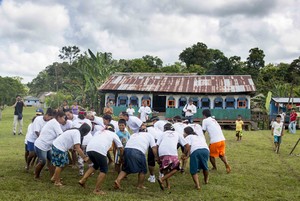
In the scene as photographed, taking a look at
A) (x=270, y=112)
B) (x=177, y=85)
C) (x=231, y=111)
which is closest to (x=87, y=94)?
(x=177, y=85)

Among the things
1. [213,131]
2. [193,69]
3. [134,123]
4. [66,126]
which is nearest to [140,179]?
[134,123]

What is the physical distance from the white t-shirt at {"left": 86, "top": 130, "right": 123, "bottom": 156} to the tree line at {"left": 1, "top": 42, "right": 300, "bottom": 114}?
23417 millimetres

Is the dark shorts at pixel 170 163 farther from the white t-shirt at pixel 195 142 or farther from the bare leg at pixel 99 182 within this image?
the bare leg at pixel 99 182

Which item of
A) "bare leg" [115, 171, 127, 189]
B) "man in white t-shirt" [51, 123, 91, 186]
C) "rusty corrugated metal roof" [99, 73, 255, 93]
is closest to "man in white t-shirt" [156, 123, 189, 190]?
"bare leg" [115, 171, 127, 189]

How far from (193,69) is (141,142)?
Result: 116ft

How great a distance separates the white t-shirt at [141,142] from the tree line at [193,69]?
76.1ft

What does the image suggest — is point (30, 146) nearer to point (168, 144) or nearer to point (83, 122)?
point (83, 122)

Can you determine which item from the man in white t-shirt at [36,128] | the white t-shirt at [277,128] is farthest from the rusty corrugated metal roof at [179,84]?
the man in white t-shirt at [36,128]

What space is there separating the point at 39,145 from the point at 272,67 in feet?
129

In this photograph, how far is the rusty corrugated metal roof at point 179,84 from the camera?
25359mm

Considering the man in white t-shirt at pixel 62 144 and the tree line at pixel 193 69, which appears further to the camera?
the tree line at pixel 193 69

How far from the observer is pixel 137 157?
6.71 metres

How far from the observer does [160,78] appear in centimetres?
2848

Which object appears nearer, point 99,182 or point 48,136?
point 99,182
